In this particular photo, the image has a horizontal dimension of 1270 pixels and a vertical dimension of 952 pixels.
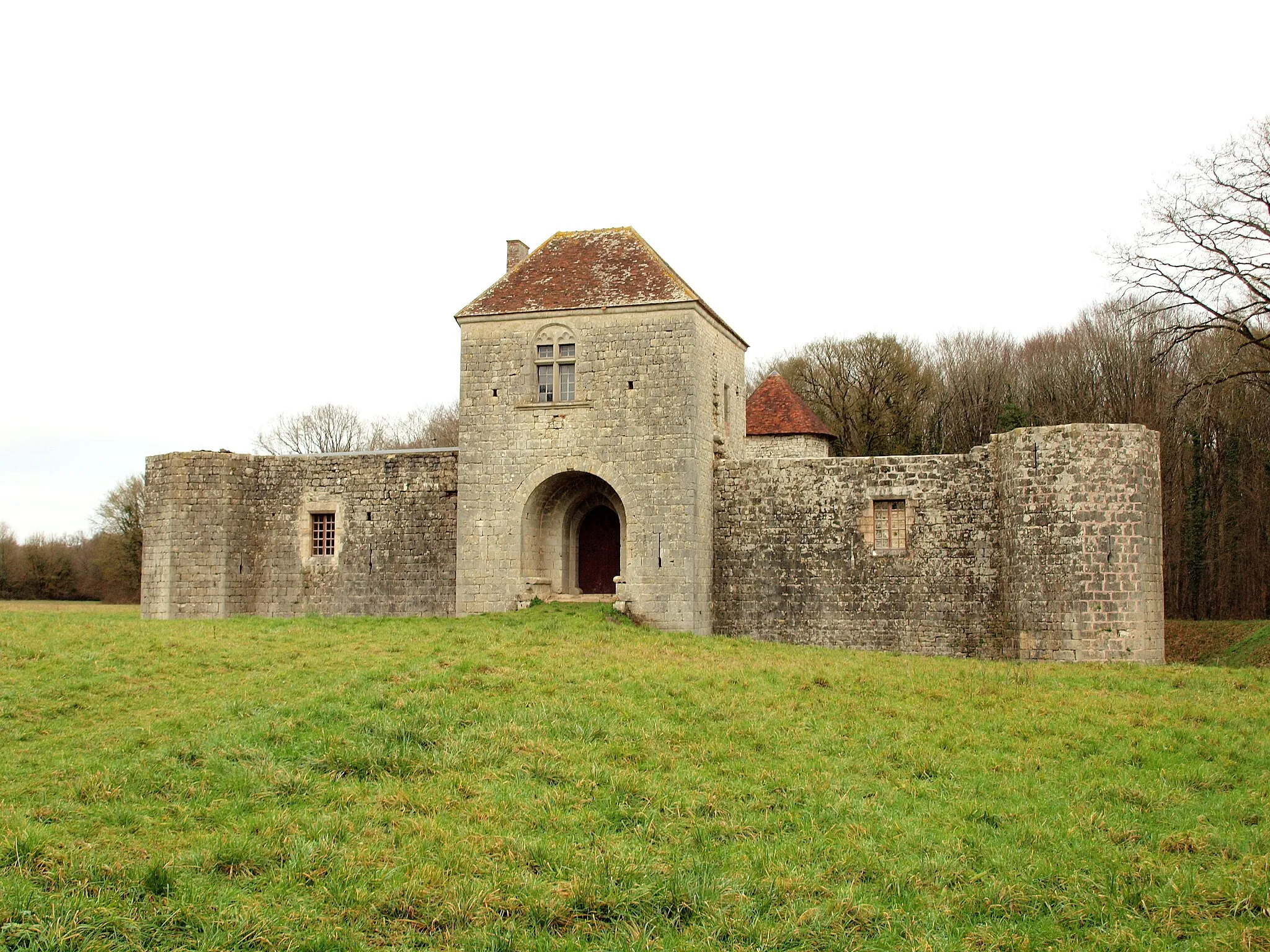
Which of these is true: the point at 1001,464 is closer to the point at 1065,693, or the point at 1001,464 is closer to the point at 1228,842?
the point at 1065,693

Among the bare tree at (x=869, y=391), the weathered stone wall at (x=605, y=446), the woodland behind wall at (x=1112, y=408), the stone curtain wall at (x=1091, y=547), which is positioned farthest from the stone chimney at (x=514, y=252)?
the bare tree at (x=869, y=391)

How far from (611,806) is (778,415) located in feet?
88.2

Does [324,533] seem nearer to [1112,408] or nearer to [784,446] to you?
[784,446]

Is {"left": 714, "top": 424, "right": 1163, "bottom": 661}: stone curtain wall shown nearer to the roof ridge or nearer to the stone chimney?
the roof ridge

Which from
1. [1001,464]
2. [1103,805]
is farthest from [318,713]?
[1001,464]

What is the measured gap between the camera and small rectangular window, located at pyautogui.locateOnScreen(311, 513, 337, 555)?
2356 centimetres

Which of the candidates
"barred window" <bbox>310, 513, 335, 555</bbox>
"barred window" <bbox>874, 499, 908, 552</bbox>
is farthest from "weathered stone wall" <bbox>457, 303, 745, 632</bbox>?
"barred window" <bbox>310, 513, 335, 555</bbox>

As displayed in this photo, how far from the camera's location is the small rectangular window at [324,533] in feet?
77.3

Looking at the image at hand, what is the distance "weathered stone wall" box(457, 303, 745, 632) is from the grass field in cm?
615

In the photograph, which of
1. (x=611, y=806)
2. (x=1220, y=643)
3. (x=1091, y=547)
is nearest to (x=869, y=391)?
(x=1220, y=643)

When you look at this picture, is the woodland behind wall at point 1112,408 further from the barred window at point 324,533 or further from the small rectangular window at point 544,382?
the barred window at point 324,533

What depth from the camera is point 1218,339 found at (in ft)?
116

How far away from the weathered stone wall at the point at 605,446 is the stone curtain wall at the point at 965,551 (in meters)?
1.21

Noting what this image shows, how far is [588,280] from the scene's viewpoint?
21.8m
